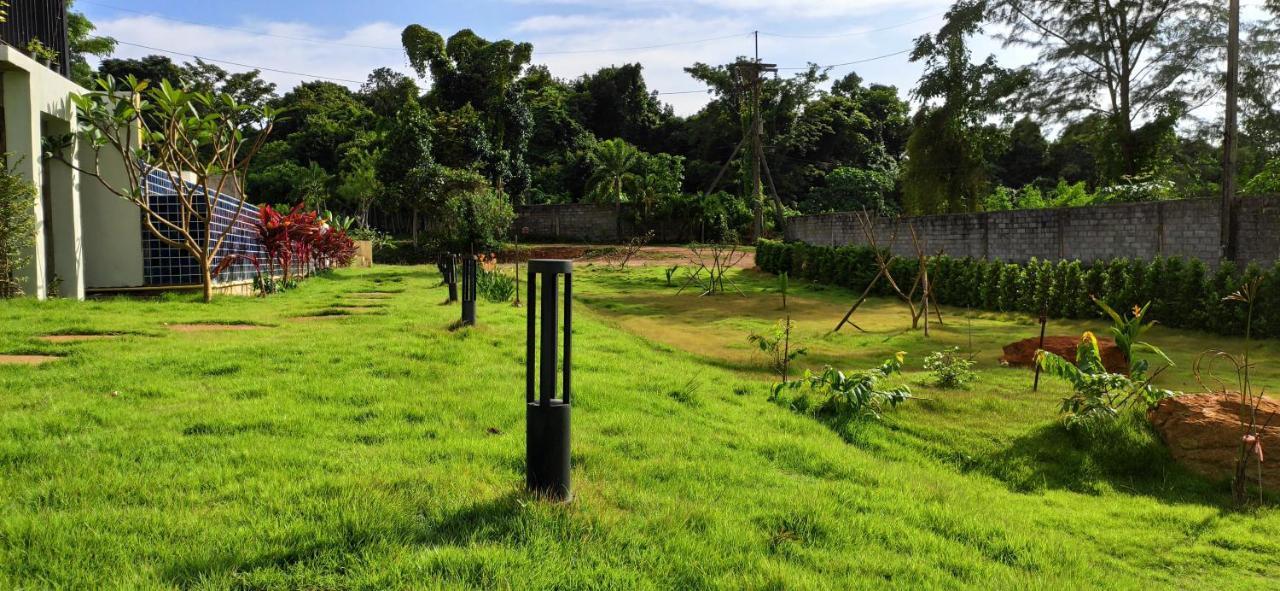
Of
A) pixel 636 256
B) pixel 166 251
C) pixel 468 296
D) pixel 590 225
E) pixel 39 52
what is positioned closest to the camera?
pixel 468 296

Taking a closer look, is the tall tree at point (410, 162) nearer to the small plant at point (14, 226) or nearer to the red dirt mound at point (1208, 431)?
the small plant at point (14, 226)

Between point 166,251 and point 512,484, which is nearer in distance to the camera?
point 512,484

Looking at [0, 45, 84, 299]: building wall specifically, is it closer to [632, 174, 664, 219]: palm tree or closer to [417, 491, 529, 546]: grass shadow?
[417, 491, 529, 546]: grass shadow

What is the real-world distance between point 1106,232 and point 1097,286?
3.02 m

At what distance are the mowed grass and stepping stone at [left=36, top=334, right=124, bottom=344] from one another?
0.51 feet

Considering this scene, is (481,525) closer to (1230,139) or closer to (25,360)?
(25,360)

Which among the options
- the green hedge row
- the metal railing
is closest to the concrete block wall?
the green hedge row

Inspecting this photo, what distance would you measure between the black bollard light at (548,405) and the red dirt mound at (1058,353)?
20.6 ft

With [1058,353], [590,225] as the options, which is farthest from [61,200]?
[590,225]

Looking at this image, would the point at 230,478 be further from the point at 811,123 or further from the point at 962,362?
the point at 811,123

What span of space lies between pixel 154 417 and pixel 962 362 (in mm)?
6554

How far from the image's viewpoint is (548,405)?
2965mm

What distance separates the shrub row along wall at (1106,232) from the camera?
1295cm

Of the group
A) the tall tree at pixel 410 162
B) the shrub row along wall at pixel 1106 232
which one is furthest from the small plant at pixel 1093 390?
the tall tree at pixel 410 162
